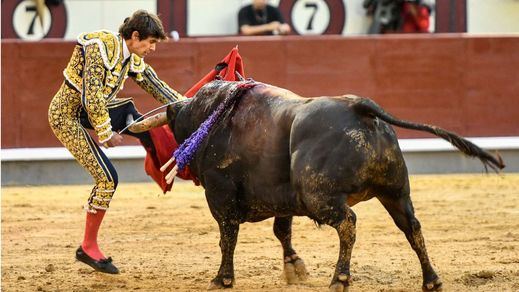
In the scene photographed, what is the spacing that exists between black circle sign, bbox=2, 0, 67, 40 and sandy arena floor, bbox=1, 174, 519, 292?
2268 mm

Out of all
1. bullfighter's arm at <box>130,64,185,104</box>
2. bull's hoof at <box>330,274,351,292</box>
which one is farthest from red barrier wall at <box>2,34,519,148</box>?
bull's hoof at <box>330,274,351,292</box>

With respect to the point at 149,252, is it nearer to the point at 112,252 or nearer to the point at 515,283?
the point at 112,252

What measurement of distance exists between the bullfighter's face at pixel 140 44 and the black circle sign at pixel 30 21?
18.9 ft

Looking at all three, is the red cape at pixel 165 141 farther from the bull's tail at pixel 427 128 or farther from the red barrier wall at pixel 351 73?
the red barrier wall at pixel 351 73

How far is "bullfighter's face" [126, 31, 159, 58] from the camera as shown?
5.38 metres

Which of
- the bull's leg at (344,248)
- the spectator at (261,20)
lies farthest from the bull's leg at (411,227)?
the spectator at (261,20)

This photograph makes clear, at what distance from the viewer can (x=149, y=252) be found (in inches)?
252

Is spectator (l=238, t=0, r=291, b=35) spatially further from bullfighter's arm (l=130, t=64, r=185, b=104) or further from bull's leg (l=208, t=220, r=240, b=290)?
bull's leg (l=208, t=220, r=240, b=290)

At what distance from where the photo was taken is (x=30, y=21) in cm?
1111

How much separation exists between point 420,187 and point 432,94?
1.18 m

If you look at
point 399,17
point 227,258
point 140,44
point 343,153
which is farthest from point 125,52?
point 399,17

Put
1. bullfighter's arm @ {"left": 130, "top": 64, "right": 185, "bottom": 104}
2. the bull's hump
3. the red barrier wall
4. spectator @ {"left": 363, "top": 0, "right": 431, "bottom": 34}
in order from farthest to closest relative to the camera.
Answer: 1. spectator @ {"left": 363, "top": 0, "right": 431, "bottom": 34}
2. the red barrier wall
3. bullfighter's arm @ {"left": 130, "top": 64, "right": 185, "bottom": 104}
4. the bull's hump

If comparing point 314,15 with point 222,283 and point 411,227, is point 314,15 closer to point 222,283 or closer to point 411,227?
point 222,283

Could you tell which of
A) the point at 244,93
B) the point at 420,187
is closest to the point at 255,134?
the point at 244,93
